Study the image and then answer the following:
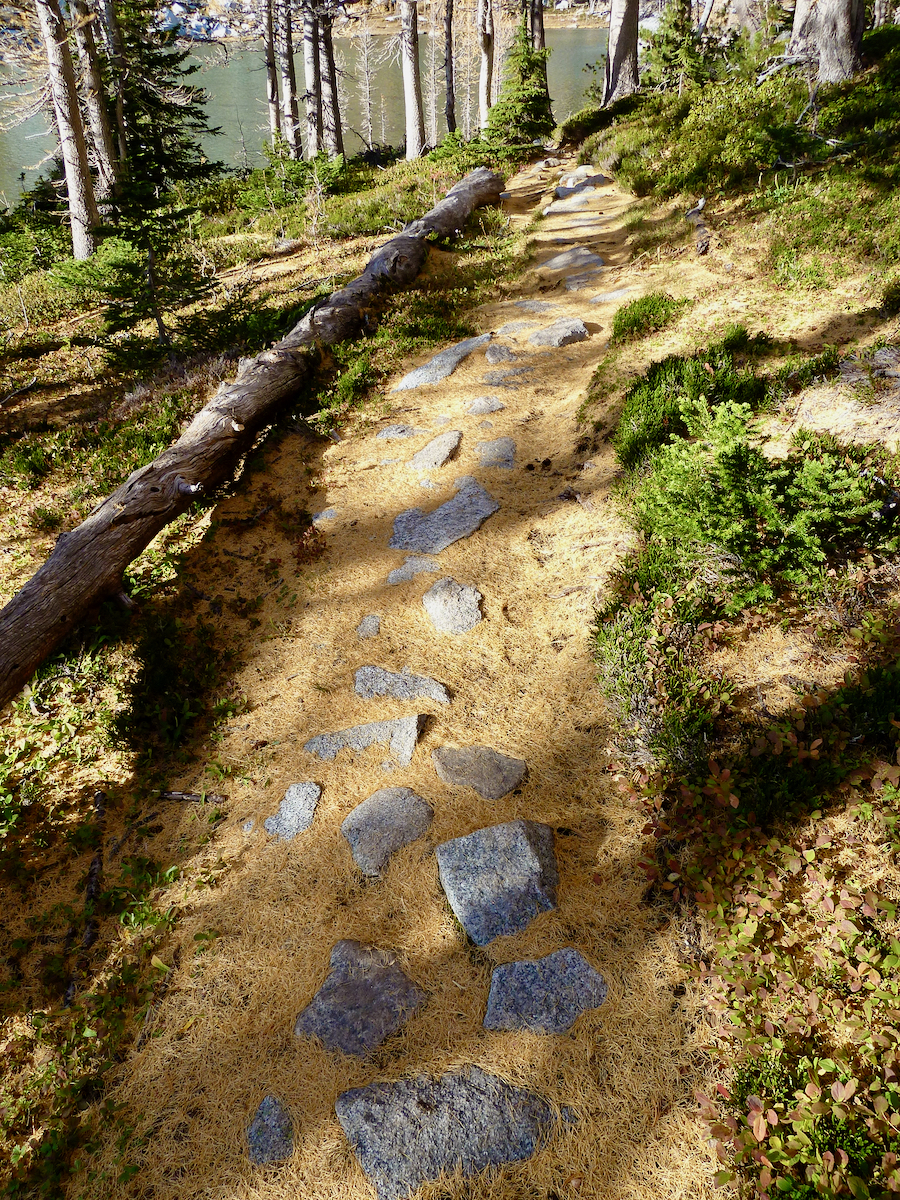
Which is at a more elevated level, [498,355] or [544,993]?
[498,355]

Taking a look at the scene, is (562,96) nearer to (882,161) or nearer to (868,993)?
(882,161)

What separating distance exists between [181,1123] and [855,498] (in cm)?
529

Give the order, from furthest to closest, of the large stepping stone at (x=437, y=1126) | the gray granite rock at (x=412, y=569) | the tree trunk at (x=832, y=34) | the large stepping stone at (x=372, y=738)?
1. the tree trunk at (x=832, y=34)
2. the gray granite rock at (x=412, y=569)
3. the large stepping stone at (x=372, y=738)
4. the large stepping stone at (x=437, y=1126)

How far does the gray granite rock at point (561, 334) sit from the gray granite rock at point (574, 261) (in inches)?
88.2

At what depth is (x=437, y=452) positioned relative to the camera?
7562mm

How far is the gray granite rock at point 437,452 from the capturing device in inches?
294

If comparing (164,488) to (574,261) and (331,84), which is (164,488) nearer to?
(574,261)

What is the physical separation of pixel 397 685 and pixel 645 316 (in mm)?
6121

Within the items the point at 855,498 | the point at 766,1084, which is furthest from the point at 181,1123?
the point at 855,498

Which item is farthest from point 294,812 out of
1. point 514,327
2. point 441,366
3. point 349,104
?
point 349,104

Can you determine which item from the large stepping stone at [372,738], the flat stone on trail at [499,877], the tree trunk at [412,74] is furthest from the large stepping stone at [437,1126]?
the tree trunk at [412,74]

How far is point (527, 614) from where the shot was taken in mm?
5484

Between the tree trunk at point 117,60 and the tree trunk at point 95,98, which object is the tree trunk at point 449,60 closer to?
the tree trunk at point 117,60

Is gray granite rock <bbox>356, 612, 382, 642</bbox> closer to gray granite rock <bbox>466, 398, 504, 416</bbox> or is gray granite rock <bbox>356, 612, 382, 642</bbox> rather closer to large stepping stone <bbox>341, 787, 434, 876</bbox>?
large stepping stone <bbox>341, 787, 434, 876</bbox>
